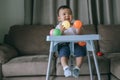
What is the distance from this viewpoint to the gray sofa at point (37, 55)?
2488mm

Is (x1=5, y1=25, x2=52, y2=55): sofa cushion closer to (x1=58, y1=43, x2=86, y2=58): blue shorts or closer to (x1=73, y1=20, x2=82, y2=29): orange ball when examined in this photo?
(x1=58, y1=43, x2=86, y2=58): blue shorts

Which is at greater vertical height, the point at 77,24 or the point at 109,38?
the point at 77,24

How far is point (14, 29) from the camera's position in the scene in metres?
3.23

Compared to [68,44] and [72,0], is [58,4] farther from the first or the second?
[68,44]

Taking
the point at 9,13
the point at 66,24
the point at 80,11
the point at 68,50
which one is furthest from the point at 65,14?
the point at 9,13

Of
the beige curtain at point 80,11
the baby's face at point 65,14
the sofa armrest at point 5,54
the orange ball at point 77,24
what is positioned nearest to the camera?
the orange ball at point 77,24

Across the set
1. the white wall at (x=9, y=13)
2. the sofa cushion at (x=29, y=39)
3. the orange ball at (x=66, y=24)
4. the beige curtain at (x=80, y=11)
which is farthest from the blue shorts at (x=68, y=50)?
the white wall at (x=9, y=13)

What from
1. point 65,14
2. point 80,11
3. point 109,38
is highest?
Answer: point 80,11

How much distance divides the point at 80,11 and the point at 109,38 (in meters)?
0.60

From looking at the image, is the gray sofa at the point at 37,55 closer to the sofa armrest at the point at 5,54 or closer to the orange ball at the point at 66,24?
the sofa armrest at the point at 5,54

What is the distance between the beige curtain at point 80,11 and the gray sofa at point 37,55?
0.19 m

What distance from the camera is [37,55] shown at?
9.55ft

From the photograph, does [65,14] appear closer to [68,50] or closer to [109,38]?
[68,50]

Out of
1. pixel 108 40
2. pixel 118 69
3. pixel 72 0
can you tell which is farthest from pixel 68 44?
pixel 72 0
